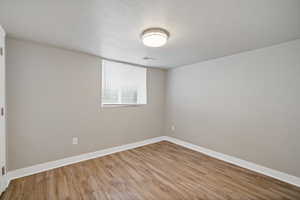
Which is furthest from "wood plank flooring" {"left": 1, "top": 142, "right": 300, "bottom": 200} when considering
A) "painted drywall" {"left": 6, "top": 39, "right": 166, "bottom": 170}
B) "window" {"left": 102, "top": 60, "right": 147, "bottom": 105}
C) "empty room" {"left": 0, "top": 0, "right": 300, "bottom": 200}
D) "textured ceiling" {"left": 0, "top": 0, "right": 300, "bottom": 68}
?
"textured ceiling" {"left": 0, "top": 0, "right": 300, "bottom": 68}

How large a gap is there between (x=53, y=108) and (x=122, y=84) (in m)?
1.47

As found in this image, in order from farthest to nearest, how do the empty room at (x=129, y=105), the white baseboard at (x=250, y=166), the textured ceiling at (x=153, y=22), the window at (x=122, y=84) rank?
1. the window at (x=122, y=84)
2. the white baseboard at (x=250, y=166)
3. the empty room at (x=129, y=105)
4. the textured ceiling at (x=153, y=22)

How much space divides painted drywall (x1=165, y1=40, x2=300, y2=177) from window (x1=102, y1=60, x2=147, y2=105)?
120 cm

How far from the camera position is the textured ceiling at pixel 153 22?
1178 mm

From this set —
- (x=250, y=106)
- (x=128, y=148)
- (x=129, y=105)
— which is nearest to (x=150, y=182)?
(x=128, y=148)

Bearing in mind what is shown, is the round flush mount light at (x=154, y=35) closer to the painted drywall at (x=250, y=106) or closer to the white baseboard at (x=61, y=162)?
the painted drywall at (x=250, y=106)

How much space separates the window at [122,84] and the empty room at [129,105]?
0.03m

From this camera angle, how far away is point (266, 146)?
2.08 metres

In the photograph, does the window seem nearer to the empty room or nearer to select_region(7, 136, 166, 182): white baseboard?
the empty room

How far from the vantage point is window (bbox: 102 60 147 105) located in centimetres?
290

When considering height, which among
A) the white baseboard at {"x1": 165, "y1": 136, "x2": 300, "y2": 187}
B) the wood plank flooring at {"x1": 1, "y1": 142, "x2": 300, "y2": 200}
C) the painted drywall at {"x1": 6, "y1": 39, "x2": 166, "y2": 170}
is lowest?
the wood plank flooring at {"x1": 1, "y1": 142, "x2": 300, "y2": 200}

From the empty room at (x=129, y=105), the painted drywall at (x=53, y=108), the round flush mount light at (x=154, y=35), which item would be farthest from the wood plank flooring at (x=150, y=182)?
the round flush mount light at (x=154, y=35)

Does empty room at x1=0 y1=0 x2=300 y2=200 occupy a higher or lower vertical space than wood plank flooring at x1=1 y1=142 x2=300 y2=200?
higher

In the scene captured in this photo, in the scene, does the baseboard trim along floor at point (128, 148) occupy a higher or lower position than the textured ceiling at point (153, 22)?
lower
